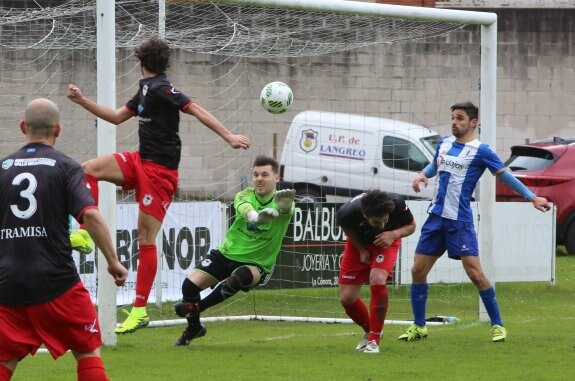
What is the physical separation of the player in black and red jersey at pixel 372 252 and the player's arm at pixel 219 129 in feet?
4.33

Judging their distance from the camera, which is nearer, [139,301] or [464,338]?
[139,301]

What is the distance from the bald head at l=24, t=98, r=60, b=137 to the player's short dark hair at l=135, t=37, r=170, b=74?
3.26 metres

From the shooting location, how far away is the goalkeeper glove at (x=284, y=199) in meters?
10.3

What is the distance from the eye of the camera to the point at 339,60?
65.0 feet

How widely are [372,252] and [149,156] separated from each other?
215cm

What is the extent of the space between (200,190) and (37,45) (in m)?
3.83

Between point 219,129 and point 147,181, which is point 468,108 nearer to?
point 219,129

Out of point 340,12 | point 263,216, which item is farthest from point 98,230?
point 340,12

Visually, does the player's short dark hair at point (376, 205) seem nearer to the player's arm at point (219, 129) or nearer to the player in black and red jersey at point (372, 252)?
the player in black and red jersey at point (372, 252)

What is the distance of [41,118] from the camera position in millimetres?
6691

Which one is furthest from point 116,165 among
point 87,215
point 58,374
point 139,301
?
point 87,215

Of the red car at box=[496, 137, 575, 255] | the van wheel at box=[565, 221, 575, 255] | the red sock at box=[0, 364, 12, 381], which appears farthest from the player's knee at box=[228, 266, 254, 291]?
the van wheel at box=[565, 221, 575, 255]

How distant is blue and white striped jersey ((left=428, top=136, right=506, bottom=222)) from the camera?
36.8 feet

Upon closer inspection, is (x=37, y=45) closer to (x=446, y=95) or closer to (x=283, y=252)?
(x=283, y=252)
